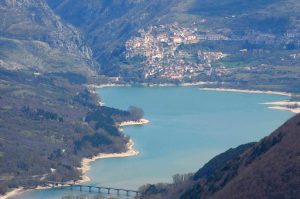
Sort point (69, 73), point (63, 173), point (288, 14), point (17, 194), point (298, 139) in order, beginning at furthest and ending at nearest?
point (288, 14) < point (69, 73) < point (63, 173) < point (17, 194) < point (298, 139)

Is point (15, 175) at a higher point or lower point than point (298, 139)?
lower

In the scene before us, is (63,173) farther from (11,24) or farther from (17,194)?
(11,24)

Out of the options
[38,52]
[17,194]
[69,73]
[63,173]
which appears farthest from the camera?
[38,52]

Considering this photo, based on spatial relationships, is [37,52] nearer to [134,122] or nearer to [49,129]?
[134,122]

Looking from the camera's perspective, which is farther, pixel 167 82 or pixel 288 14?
pixel 288 14

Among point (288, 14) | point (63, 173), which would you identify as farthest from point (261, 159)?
point (288, 14)

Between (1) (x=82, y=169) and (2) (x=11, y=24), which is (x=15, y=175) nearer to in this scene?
(1) (x=82, y=169)

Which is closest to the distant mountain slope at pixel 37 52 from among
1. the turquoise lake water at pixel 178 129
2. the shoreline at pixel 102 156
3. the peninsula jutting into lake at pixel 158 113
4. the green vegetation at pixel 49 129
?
the peninsula jutting into lake at pixel 158 113
